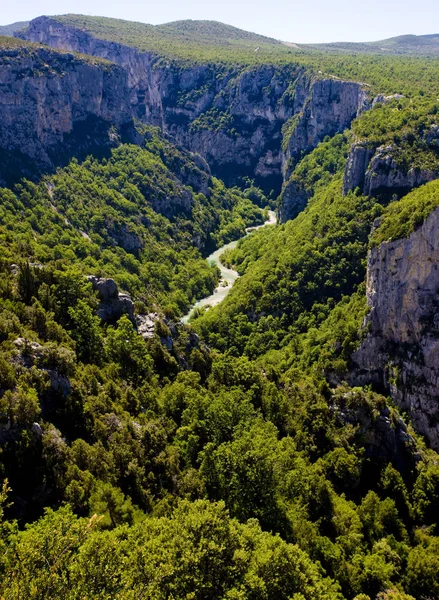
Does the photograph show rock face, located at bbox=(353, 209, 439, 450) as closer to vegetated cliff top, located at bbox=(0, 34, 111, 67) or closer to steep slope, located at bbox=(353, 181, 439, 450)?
steep slope, located at bbox=(353, 181, 439, 450)

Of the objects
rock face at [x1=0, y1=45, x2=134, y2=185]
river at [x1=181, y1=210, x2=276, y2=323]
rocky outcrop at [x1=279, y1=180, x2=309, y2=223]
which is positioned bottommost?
river at [x1=181, y1=210, x2=276, y2=323]

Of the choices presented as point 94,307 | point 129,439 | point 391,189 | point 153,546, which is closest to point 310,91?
point 391,189

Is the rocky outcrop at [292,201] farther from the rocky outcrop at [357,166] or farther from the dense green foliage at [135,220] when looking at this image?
the rocky outcrop at [357,166]

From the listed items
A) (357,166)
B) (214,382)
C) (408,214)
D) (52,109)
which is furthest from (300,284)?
(52,109)

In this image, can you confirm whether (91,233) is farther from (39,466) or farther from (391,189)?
(39,466)

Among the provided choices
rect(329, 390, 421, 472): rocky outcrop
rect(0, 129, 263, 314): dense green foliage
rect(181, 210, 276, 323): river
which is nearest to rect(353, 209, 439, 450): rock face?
rect(329, 390, 421, 472): rocky outcrop
